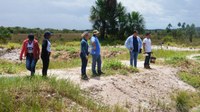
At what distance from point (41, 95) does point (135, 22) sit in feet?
130

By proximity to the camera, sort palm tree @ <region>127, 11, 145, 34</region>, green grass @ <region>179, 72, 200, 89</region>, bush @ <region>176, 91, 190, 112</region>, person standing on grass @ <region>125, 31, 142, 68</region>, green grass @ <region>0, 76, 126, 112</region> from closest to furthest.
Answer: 1. green grass @ <region>0, 76, 126, 112</region>
2. bush @ <region>176, 91, 190, 112</region>
3. person standing on grass @ <region>125, 31, 142, 68</region>
4. green grass @ <region>179, 72, 200, 89</region>
5. palm tree @ <region>127, 11, 145, 34</region>

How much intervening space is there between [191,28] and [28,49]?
290 feet

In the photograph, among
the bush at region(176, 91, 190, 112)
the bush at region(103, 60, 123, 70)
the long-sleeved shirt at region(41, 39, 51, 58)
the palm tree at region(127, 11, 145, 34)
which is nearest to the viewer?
the long-sleeved shirt at region(41, 39, 51, 58)

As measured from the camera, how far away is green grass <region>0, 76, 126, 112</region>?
12.1 meters

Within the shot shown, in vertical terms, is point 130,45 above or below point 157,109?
above

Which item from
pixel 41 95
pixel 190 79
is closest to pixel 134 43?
pixel 190 79

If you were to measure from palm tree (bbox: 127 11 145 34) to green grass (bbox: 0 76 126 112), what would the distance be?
37.5m

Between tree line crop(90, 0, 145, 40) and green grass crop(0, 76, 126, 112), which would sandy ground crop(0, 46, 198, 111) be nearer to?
green grass crop(0, 76, 126, 112)

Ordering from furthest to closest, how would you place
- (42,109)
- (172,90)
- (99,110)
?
(172,90) < (99,110) < (42,109)

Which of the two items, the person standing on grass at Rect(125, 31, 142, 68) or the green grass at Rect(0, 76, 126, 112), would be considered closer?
the green grass at Rect(0, 76, 126, 112)

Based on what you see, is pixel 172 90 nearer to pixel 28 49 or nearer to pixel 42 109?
pixel 28 49

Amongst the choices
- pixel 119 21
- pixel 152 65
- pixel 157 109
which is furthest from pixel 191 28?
pixel 157 109

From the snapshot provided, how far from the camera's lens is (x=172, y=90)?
1908cm

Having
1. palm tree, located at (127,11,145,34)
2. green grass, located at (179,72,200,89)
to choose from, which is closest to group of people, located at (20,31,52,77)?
green grass, located at (179,72,200,89)
